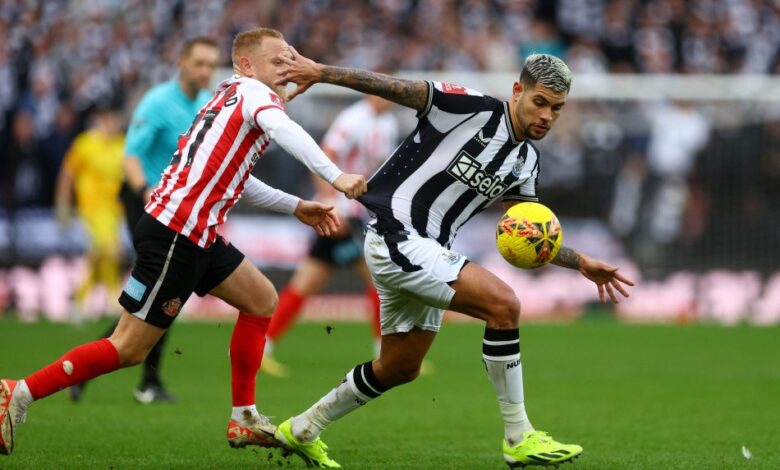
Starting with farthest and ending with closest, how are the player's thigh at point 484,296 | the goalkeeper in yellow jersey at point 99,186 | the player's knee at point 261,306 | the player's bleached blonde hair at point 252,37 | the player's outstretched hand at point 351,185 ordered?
the goalkeeper in yellow jersey at point 99,186 < the player's knee at point 261,306 < the player's bleached blonde hair at point 252,37 < the player's thigh at point 484,296 < the player's outstretched hand at point 351,185

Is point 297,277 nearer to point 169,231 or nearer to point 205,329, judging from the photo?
point 205,329

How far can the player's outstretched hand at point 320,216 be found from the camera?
6508mm

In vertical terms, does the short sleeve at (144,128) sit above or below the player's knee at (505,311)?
above

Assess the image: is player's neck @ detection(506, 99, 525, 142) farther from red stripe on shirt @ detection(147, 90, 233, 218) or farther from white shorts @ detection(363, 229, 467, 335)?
red stripe on shirt @ detection(147, 90, 233, 218)

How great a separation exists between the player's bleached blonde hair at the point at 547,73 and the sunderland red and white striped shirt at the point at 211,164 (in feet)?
4.35

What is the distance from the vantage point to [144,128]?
925 cm

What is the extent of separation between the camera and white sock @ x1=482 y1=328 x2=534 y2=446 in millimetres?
6324

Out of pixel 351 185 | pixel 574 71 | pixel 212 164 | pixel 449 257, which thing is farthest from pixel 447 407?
pixel 574 71

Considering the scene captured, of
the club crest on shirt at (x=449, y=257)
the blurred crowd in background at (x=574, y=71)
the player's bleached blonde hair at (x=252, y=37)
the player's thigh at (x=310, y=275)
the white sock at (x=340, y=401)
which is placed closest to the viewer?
the club crest on shirt at (x=449, y=257)

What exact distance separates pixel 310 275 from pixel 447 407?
309 cm

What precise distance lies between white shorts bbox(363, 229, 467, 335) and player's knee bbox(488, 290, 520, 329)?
231mm

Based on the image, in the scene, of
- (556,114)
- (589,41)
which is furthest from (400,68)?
(556,114)

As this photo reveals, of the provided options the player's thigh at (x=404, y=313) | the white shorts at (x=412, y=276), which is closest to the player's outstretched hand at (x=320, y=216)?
the white shorts at (x=412, y=276)

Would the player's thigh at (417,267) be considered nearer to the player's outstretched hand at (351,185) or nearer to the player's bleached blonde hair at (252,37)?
the player's outstretched hand at (351,185)
